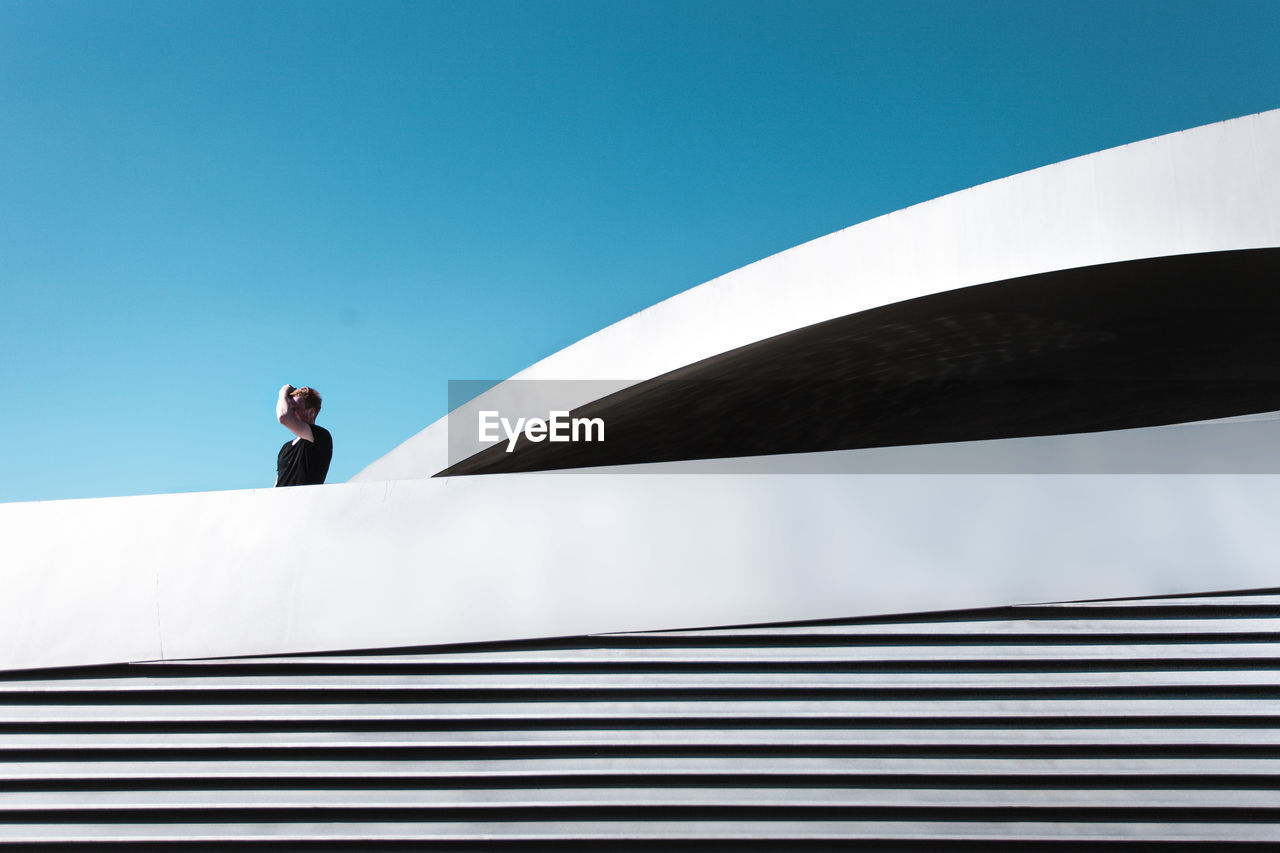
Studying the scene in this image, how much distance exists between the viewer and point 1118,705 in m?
2.48

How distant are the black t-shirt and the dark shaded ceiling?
4.38 meters

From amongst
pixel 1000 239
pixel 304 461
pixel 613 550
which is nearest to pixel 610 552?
pixel 613 550

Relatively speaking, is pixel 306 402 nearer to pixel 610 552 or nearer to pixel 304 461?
pixel 304 461

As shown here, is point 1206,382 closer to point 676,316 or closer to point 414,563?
point 676,316

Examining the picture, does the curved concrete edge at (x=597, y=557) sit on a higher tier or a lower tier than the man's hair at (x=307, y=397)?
lower

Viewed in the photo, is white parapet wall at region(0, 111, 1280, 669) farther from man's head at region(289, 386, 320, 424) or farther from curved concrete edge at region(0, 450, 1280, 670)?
man's head at region(289, 386, 320, 424)

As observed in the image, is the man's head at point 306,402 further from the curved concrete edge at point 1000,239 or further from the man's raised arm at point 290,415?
the curved concrete edge at point 1000,239

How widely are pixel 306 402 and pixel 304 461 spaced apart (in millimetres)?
338

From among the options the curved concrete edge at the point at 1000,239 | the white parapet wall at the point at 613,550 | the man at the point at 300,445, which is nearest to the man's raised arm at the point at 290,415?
the man at the point at 300,445

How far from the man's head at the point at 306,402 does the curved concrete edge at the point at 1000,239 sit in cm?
427

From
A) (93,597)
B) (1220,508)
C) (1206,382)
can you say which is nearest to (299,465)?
(93,597)

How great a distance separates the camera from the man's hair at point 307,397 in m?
4.22

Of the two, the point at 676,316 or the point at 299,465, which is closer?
the point at 299,465

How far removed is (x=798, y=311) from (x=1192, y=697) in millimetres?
5185
